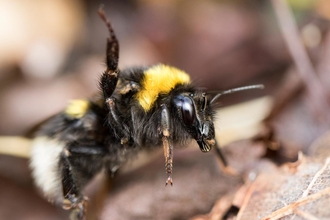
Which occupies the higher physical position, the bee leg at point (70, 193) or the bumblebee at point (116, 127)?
the bumblebee at point (116, 127)

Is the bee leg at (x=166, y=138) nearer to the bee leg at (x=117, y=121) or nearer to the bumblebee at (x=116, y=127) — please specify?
the bumblebee at (x=116, y=127)

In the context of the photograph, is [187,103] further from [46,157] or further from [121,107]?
[46,157]

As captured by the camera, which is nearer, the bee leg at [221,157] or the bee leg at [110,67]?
the bee leg at [110,67]

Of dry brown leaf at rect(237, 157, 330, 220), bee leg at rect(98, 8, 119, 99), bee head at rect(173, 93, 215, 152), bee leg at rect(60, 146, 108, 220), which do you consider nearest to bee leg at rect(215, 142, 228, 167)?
dry brown leaf at rect(237, 157, 330, 220)

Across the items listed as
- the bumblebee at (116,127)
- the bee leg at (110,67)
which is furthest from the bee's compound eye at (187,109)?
the bee leg at (110,67)

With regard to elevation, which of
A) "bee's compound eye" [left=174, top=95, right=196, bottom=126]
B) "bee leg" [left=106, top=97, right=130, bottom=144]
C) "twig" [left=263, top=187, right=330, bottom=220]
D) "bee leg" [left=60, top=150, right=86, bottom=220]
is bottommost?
"bee leg" [left=60, top=150, right=86, bottom=220]

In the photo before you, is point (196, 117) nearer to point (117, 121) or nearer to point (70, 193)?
point (117, 121)

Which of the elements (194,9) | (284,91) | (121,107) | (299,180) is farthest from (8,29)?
(299,180)

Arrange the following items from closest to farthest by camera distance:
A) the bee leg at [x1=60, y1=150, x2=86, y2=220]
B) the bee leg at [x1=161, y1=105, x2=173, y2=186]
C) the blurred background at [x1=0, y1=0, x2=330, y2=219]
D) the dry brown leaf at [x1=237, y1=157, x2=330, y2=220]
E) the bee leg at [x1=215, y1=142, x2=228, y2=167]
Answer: the dry brown leaf at [x1=237, y1=157, x2=330, y2=220], the bee leg at [x1=161, y1=105, x2=173, y2=186], the bee leg at [x1=60, y1=150, x2=86, y2=220], the bee leg at [x1=215, y1=142, x2=228, y2=167], the blurred background at [x1=0, y1=0, x2=330, y2=219]

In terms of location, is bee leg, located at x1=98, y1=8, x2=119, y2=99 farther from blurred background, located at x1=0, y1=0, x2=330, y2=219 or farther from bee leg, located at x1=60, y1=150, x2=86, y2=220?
blurred background, located at x1=0, y1=0, x2=330, y2=219

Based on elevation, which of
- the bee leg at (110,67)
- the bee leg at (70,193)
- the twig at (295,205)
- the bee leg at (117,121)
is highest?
the bee leg at (110,67)
